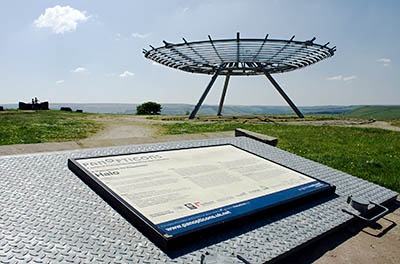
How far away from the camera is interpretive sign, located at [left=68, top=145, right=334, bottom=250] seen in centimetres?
233

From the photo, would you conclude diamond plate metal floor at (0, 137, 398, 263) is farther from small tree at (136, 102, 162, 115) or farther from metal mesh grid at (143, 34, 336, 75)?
small tree at (136, 102, 162, 115)

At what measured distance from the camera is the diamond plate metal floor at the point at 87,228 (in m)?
1.99

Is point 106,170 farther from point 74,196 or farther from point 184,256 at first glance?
point 184,256

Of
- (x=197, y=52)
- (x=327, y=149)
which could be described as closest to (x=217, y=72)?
(x=197, y=52)

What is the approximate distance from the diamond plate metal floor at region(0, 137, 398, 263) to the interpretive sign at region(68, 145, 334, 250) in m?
0.12

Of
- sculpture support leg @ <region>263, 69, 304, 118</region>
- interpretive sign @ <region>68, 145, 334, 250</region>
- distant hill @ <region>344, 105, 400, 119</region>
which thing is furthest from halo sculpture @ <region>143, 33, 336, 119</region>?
distant hill @ <region>344, 105, 400, 119</region>

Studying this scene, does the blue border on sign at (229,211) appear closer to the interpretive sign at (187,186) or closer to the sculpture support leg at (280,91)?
the interpretive sign at (187,186)

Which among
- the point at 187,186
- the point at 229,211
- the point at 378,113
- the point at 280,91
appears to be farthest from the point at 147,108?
the point at 378,113

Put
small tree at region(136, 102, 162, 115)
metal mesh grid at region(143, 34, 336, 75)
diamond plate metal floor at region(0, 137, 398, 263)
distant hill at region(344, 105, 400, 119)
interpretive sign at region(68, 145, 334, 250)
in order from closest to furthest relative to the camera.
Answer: diamond plate metal floor at region(0, 137, 398, 263)
interpretive sign at region(68, 145, 334, 250)
metal mesh grid at region(143, 34, 336, 75)
small tree at region(136, 102, 162, 115)
distant hill at region(344, 105, 400, 119)

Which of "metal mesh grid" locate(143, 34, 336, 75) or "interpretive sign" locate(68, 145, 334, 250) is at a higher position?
"metal mesh grid" locate(143, 34, 336, 75)

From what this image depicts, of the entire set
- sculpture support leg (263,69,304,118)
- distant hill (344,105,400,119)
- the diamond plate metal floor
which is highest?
sculpture support leg (263,69,304,118)

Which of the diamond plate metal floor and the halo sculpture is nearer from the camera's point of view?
the diamond plate metal floor

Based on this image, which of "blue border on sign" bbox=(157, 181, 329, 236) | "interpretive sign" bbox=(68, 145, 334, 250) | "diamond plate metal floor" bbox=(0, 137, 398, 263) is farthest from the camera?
"interpretive sign" bbox=(68, 145, 334, 250)

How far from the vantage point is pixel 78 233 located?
2.19 m
